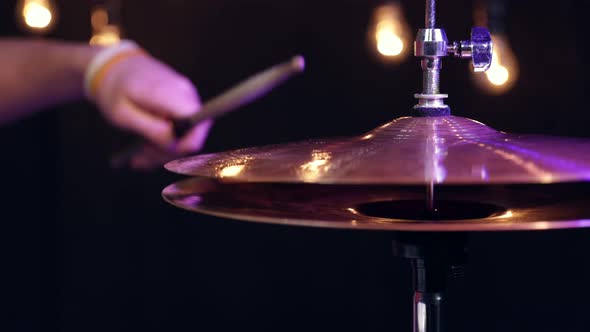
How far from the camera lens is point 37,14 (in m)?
2.02

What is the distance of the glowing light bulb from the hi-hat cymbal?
3.11 feet

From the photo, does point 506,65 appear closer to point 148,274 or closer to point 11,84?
point 148,274

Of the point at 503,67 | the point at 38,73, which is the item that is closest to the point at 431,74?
the point at 38,73

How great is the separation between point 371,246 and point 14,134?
872 millimetres

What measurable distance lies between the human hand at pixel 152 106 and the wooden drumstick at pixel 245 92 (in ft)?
0.05

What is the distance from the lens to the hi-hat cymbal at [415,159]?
0.72 meters

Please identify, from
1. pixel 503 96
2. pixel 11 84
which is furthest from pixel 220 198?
pixel 503 96

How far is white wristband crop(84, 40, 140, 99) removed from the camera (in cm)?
85

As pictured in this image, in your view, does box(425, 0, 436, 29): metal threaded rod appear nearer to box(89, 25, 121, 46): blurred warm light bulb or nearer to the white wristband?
the white wristband

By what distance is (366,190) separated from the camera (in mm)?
1162

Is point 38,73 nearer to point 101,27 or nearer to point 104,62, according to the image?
point 104,62

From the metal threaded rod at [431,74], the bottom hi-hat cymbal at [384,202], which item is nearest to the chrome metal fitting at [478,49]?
the metal threaded rod at [431,74]

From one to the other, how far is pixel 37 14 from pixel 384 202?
1225mm

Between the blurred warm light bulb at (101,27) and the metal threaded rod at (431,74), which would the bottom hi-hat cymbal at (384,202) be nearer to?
the metal threaded rod at (431,74)
